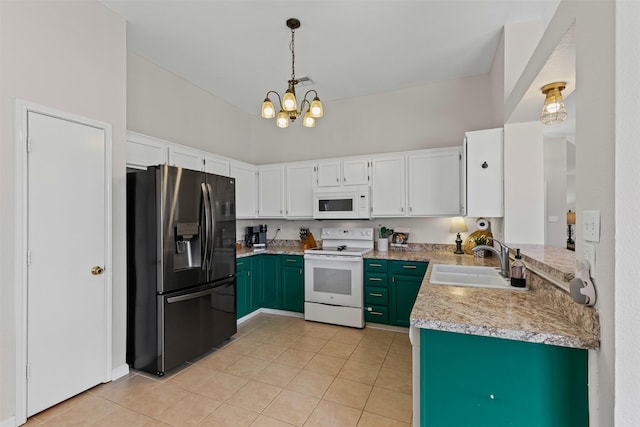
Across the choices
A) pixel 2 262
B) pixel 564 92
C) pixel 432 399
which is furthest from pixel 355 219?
pixel 2 262

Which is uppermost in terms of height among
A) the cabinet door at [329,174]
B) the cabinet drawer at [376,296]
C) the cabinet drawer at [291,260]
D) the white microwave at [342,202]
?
the cabinet door at [329,174]

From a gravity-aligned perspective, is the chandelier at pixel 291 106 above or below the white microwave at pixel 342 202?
above

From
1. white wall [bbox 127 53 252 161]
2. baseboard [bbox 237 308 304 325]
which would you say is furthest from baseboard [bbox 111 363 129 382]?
white wall [bbox 127 53 252 161]

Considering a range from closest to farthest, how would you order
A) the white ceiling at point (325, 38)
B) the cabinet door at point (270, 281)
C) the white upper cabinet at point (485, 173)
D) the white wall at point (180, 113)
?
the white ceiling at point (325, 38), the white upper cabinet at point (485, 173), the white wall at point (180, 113), the cabinet door at point (270, 281)

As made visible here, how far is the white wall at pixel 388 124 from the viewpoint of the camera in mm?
3652

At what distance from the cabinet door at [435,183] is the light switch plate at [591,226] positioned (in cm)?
226

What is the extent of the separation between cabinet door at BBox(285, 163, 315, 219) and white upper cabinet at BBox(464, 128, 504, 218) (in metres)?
2.04

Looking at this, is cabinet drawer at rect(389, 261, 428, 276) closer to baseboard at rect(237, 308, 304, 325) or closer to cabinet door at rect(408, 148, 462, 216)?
cabinet door at rect(408, 148, 462, 216)

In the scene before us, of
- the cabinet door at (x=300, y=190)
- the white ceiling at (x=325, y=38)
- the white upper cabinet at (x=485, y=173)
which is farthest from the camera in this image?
the cabinet door at (x=300, y=190)

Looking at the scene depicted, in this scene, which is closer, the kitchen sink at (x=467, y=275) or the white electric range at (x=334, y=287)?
the kitchen sink at (x=467, y=275)

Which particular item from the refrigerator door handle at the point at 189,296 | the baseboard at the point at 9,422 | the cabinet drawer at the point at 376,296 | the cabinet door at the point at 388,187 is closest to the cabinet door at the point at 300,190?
the cabinet door at the point at 388,187

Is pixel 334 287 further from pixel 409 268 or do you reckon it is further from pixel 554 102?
pixel 554 102

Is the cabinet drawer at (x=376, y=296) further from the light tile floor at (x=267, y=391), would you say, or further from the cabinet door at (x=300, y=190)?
the cabinet door at (x=300, y=190)

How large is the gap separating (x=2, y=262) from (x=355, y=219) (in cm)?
325
